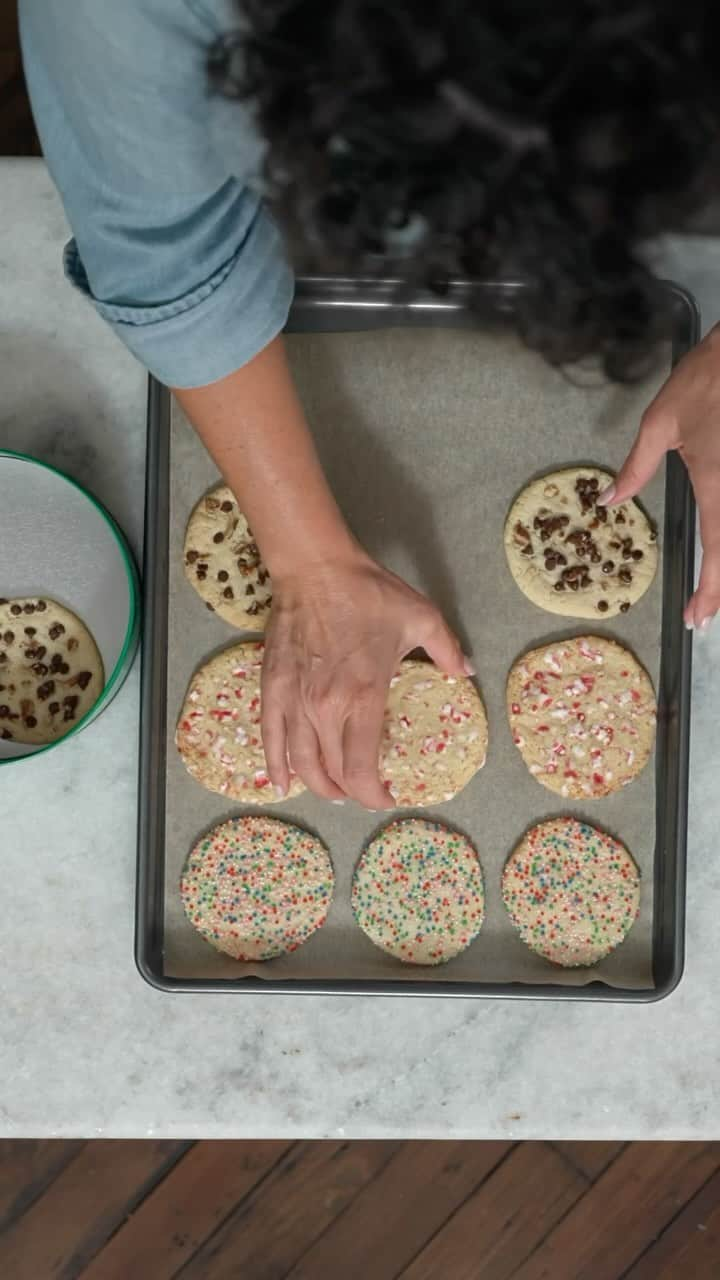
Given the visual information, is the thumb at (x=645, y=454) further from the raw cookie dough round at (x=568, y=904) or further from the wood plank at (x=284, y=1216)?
the wood plank at (x=284, y=1216)

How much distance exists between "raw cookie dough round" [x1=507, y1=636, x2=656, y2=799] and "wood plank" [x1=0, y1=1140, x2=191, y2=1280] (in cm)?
100

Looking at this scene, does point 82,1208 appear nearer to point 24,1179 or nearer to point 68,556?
point 24,1179

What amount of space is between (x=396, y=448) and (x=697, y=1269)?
141 cm

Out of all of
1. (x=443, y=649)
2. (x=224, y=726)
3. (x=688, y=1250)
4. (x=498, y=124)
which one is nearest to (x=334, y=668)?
(x=443, y=649)

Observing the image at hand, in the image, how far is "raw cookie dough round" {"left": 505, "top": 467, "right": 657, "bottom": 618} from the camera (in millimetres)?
1226

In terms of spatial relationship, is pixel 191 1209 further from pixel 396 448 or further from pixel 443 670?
pixel 396 448

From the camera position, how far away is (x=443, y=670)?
45.2 inches

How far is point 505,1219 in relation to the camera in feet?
5.70

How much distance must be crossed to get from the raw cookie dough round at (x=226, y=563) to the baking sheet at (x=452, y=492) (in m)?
0.02

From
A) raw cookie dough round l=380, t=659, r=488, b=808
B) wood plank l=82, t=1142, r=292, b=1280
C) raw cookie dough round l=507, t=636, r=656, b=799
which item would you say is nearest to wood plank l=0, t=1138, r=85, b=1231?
wood plank l=82, t=1142, r=292, b=1280

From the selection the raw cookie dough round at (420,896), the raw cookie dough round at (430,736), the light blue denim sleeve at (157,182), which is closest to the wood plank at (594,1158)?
the raw cookie dough round at (420,896)

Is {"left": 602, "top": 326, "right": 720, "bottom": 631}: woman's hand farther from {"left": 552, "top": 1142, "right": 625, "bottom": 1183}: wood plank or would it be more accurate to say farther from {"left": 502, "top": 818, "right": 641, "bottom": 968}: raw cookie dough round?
{"left": 552, "top": 1142, "right": 625, "bottom": 1183}: wood plank

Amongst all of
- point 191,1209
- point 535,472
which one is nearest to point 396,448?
point 535,472

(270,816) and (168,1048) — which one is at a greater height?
(270,816)
